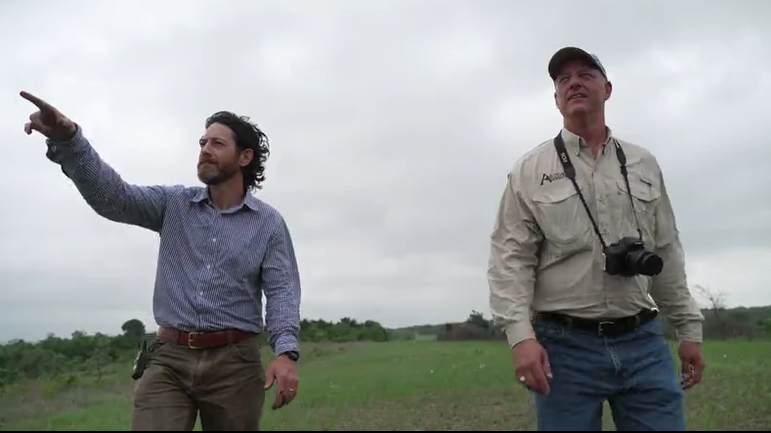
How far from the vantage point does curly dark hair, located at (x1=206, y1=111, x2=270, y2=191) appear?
332 cm

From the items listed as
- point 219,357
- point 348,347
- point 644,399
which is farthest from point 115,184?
point 348,347

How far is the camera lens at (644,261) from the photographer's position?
2381 mm

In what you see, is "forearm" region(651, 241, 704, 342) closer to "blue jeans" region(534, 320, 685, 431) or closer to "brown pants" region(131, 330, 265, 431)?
"blue jeans" region(534, 320, 685, 431)

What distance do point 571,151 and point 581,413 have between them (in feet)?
3.16

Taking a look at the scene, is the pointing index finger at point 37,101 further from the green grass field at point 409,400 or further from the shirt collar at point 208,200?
the green grass field at point 409,400

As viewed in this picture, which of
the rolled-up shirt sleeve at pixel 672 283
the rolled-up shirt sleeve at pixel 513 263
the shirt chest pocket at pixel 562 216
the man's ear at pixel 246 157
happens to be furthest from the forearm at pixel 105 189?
the rolled-up shirt sleeve at pixel 672 283

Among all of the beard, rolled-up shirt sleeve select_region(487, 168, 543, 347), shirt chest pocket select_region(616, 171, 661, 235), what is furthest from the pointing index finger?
shirt chest pocket select_region(616, 171, 661, 235)

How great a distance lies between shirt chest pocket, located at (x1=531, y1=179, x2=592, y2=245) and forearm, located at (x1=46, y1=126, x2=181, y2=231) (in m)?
1.64

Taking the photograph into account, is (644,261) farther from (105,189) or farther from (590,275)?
(105,189)

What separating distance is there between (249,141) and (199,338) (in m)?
1.00

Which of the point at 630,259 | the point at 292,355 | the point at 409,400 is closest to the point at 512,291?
the point at 630,259

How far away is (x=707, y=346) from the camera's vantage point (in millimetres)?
17531

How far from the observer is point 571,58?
274 cm

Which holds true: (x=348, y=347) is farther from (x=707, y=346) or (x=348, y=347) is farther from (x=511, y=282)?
(x=511, y=282)
